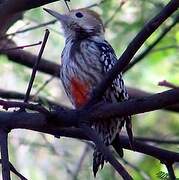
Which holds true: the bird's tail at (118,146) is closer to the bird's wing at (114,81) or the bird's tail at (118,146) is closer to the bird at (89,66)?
the bird at (89,66)

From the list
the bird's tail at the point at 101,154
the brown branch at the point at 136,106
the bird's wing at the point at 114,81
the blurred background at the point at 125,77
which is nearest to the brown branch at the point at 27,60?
the blurred background at the point at 125,77

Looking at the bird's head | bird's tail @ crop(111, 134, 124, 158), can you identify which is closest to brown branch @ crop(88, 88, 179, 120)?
bird's tail @ crop(111, 134, 124, 158)

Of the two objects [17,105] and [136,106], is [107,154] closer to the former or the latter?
[136,106]

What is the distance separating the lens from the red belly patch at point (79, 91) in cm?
347

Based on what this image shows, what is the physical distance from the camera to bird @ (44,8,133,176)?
3484mm

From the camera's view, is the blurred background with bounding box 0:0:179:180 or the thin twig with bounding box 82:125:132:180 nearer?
the thin twig with bounding box 82:125:132:180

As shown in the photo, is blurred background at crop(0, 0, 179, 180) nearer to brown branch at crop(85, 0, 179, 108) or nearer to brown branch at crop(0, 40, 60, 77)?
brown branch at crop(0, 40, 60, 77)

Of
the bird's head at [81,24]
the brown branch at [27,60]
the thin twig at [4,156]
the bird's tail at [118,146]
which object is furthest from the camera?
the brown branch at [27,60]

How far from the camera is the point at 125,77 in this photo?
5.97m

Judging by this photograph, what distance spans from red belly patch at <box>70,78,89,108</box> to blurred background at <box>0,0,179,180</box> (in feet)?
1.19

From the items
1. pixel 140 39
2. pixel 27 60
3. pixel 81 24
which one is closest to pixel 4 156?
pixel 140 39

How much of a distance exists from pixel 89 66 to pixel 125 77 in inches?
91.1

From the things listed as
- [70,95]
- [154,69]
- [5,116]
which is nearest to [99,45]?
[70,95]

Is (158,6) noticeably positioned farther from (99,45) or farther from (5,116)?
(5,116)
